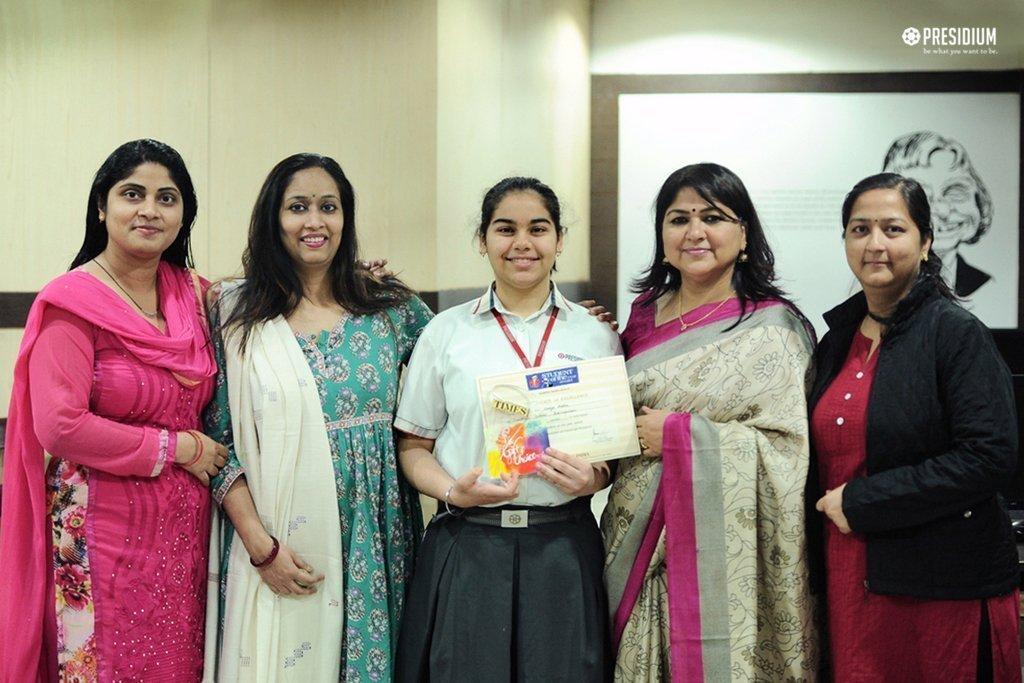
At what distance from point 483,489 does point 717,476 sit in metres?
0.48

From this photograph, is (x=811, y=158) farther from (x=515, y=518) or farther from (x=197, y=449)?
(x=197, y=449)

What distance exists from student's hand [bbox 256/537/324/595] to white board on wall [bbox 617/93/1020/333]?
88.2 inches

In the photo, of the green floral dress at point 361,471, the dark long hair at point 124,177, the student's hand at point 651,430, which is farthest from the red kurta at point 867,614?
the dark long hair at point 124,177

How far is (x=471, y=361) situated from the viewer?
2.02 metres

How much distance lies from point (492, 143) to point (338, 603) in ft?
5.90

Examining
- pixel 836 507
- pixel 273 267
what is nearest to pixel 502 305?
pixel 273 267

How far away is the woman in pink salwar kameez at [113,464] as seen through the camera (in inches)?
73.1

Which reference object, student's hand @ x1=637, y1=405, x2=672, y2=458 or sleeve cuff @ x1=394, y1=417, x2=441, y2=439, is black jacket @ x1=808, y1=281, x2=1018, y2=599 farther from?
sleeve cuff @ x1=394, y1=417, x2=441, y2=439

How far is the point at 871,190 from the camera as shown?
192cm

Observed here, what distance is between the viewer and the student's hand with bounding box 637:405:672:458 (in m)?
1.97

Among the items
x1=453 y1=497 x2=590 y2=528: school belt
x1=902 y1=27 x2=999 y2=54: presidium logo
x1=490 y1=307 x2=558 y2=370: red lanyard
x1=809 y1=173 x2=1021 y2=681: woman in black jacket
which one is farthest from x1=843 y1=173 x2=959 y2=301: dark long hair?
x1=902 y1=27 x2=999 y2=54: presidium logo

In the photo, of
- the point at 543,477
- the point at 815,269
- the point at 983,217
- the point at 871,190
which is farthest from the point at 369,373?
the point at 983,217

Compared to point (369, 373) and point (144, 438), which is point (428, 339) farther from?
point (144, 438)

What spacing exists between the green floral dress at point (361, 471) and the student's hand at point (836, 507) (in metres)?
0.89
